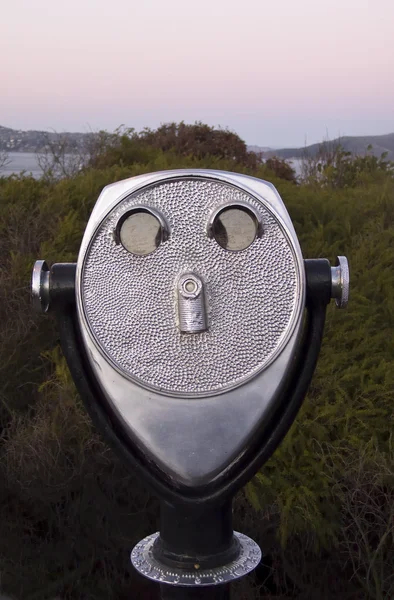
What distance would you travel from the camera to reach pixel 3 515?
291 centimetres

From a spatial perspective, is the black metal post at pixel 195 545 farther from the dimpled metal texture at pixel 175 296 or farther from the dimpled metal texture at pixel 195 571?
the dimpled metal texture at pixel 175 296

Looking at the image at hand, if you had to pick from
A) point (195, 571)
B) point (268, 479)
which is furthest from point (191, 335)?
point (268, 479)

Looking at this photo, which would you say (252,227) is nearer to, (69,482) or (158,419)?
(158,419)

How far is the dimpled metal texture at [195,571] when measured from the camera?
49.1 inches

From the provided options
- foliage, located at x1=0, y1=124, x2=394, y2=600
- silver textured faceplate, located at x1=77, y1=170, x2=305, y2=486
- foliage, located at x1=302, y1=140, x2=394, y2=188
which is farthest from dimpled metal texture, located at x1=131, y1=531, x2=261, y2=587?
foliage, located at x1=302, y1=140, x2=394, y2=188

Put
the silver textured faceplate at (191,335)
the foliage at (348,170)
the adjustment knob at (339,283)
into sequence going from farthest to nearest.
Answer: the foliage at (348,170)
the adjustment knob at (339,283)
the silver textured faceplate at (191,335)

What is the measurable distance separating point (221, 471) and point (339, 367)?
70.8 inches

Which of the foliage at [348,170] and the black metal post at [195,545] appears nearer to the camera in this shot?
the black metal post at [195,545]

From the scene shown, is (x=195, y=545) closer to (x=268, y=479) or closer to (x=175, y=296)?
(x=175, y=296)

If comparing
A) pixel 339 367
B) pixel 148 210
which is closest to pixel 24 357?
pixel 339 367

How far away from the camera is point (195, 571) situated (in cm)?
127

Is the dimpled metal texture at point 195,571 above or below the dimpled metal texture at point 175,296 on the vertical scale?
below

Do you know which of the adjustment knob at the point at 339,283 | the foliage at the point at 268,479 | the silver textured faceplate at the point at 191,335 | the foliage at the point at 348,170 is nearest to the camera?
the silver textured faceplate at the point at 191,335

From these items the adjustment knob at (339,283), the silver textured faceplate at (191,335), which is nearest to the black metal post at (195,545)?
the silver textured faceplate at (191,335)
